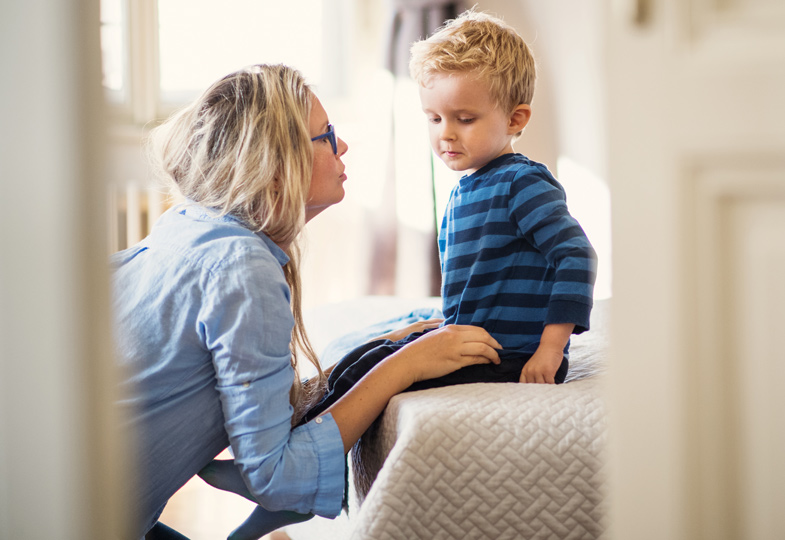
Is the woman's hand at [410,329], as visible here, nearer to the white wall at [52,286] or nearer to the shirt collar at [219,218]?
the shirt collar at [219,218]

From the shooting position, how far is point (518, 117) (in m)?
1.34

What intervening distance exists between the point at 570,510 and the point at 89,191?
0.75m

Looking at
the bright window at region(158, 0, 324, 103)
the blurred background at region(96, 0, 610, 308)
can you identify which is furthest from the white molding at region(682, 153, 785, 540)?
the bright window at region(158, 0, 324, 103)

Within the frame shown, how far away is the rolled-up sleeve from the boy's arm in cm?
35

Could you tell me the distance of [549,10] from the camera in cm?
270

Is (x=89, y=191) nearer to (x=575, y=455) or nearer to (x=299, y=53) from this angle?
(x=575, y=455)

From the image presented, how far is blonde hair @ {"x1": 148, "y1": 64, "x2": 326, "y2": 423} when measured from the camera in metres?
1.07

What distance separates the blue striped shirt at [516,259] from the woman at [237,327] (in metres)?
0.09

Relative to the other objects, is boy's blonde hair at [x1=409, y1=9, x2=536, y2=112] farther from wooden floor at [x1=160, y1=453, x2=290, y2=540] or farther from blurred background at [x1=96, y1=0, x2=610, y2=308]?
blurred background at [x1=96, y1=0, x2=610, y2=308]

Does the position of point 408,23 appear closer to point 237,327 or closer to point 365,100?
point 365,100

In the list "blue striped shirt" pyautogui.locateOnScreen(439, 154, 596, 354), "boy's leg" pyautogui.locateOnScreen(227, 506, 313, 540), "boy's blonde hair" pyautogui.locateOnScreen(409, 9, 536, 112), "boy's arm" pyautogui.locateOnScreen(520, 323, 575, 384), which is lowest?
"boy's leg" pyautogui.locateOnScreen(227, 506, 313, 540)

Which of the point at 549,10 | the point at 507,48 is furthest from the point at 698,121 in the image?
the point at 549,10

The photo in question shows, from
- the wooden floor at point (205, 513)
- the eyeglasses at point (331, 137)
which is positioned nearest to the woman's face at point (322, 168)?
the eyeglasses at point (331, 137)

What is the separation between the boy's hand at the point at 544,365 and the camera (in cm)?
113
